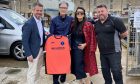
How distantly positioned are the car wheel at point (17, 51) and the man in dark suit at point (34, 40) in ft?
12.5

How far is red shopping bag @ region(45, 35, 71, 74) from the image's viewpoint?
5.85 meters

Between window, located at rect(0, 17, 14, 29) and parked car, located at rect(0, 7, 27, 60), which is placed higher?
window, located at rect(0, 17, 14, 29)

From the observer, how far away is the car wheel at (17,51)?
31.4 feet

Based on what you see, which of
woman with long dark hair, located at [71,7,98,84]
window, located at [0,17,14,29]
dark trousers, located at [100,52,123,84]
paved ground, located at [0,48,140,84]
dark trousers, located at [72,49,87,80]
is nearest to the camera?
dark trousers, located at [100,52,123,84]

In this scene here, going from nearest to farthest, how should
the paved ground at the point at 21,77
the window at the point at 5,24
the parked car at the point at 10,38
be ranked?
the paved ground at the point at 21,77 < the parked car at the point at 10,38 < the window at the point at 5,24

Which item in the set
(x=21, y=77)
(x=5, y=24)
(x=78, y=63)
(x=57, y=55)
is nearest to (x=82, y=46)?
(x=78, y=63)

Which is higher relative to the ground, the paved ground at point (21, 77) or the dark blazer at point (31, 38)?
the dark blazer at point (31, 38)

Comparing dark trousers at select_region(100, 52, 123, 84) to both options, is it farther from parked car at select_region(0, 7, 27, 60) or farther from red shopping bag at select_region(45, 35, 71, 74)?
parked car at select_region(0, 7, 27, 60)

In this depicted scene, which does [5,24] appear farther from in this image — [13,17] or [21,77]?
[21,77]

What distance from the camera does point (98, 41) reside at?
567 centimetres

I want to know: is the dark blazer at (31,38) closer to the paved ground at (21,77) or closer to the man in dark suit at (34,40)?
the man in dark suit at (34,40)

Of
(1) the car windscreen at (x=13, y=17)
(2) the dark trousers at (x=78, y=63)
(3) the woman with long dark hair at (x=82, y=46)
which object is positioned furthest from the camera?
(1) the car windscreen at (x=13, y=17)

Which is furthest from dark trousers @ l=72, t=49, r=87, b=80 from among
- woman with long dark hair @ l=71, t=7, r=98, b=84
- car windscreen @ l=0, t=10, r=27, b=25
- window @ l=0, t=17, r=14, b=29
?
car windscreen @ l=0, t=10, r=27, b=25

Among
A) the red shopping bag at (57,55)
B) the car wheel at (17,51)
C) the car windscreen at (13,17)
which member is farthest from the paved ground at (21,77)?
the car windscreen at (13,17)
